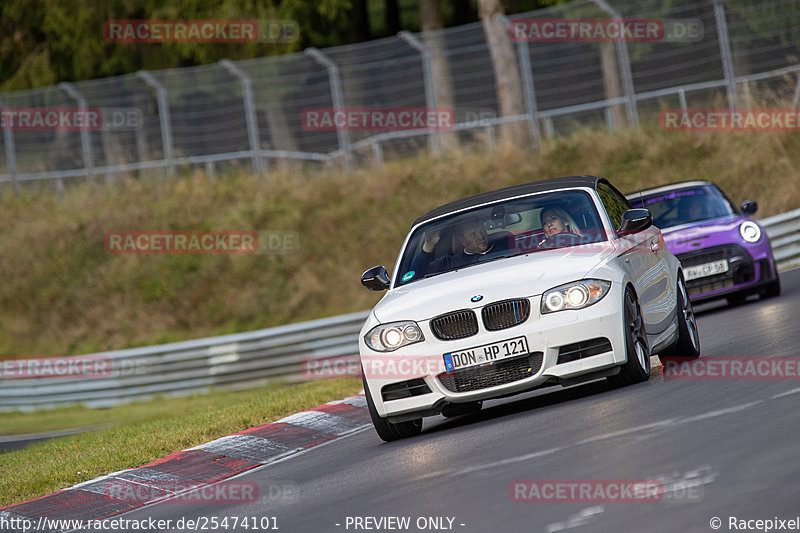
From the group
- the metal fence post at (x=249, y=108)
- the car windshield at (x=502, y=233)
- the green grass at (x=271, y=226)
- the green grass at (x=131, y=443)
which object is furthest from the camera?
the metal fence post at (x=249, y=108)

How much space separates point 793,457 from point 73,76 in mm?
36663

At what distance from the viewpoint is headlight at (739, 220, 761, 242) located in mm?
15094

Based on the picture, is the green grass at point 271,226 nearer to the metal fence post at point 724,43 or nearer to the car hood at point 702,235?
the metal fence post at point 724,43

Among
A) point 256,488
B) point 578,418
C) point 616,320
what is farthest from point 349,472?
point 616,320

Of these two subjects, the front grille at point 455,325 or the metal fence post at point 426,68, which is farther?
the metal fence post at point 426,68

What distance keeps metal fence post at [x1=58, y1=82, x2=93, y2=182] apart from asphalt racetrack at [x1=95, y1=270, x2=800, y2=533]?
740 inches

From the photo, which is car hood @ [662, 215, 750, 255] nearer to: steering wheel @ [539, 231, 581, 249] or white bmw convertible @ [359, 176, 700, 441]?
white bmw convertible @ [359, 176, 700, 441]

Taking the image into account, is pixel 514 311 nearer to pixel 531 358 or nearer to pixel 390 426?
pixel 531 358

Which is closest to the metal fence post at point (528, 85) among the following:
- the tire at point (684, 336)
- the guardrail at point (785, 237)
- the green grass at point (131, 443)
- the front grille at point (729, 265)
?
the guardrail at point (785, 237)

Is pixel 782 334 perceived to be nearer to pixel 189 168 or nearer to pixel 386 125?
pixel 386 125

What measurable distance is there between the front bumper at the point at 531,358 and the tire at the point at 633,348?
122mm

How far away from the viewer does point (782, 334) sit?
1102 cm

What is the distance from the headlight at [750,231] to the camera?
594 inches

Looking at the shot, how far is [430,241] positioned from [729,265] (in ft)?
20.5
